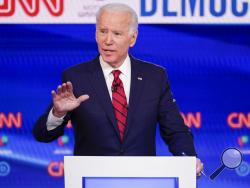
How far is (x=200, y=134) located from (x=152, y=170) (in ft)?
7.90

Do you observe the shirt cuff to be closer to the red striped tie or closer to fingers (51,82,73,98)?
fingers (51,82,73,98)

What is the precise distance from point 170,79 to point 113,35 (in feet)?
5.14

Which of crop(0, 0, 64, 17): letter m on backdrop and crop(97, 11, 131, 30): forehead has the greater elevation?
crop(0, 0, 64, 17): letter m on backdrop

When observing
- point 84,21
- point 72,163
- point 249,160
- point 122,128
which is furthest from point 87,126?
point 249,160

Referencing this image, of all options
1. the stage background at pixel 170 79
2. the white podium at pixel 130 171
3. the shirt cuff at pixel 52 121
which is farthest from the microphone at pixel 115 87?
the stage background at pixel 170 79

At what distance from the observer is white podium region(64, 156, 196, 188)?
1.63 meters

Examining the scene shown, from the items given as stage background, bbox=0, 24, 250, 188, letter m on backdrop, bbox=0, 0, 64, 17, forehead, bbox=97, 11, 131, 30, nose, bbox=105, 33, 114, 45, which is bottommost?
stage background, bbox=0, 24, 250, 188

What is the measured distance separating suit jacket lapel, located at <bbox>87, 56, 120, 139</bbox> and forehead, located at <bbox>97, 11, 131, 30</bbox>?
0.77ft

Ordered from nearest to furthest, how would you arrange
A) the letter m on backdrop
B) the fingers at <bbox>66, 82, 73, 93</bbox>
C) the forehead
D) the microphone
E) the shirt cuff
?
the fingers at <bbox>66, 82, 73, 93</bbox> → the shirt cuff → the forehead → the microphone → the letter m on backdrop

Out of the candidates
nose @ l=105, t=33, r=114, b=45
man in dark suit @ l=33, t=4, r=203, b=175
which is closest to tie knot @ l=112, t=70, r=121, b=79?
man in dark suit @ l=33, t=4, r=203, b=175

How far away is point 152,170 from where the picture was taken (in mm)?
1644

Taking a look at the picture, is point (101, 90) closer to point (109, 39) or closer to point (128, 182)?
point (109, 39)

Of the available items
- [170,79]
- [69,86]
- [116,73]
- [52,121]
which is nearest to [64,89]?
[69,86]

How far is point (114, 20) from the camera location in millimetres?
2408
